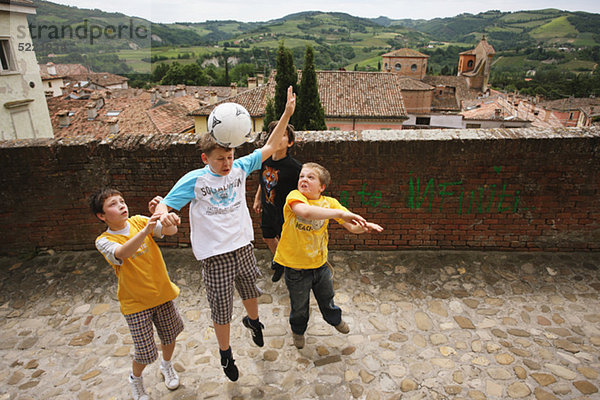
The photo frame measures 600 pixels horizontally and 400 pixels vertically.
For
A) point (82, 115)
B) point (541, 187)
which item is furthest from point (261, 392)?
point (82, 115)

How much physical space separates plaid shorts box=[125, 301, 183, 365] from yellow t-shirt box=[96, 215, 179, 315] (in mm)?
84

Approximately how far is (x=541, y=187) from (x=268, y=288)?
3.26m

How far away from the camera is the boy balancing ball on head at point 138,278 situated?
8.07ft

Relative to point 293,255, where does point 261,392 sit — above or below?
below

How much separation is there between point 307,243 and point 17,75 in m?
17.7

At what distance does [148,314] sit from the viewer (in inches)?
105

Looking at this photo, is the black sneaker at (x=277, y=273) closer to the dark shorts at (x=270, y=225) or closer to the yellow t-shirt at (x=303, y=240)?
the dark shorts at (x=270, y=225)

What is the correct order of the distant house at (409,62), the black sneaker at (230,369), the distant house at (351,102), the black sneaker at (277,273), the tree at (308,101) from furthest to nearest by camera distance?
the distant house at (409,62) < the distant house at (351,102) < the tree at (308,101) < the black sneaker at (277,273) < the black sneaker at (230,369)

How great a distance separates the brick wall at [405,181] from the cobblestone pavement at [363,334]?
0.91 feet

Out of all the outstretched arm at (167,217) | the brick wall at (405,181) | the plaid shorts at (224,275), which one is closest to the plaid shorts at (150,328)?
the plaid shorts at (224,275)

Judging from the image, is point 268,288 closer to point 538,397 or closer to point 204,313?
point 204,313

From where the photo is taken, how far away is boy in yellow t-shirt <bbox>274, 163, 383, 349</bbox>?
2697mm

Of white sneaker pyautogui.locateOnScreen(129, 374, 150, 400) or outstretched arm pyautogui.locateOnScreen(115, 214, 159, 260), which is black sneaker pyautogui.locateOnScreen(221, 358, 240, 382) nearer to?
white sneaker pyautogui.locateOnScreen(129, 374, 150, 400)

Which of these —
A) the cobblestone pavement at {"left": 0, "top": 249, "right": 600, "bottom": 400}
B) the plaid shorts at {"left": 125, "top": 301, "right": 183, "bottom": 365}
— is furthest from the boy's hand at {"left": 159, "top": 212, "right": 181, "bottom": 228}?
the cobblestone pavement at {"left": 0, "top": 249, "right": 600, "bottom": 400}
